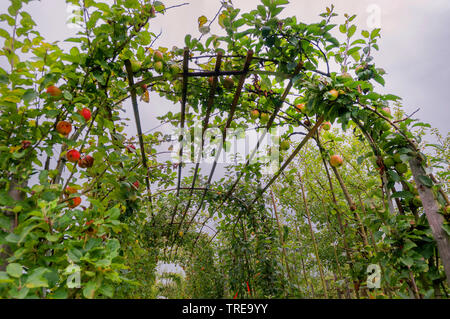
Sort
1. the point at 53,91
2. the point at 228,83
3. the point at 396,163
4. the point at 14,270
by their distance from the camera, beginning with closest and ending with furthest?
the point at 14,270, the point at 53,91, the point at 396,163, the point at 228,83

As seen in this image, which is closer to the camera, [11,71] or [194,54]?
[11,71]

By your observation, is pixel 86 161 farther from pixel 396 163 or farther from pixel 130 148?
pixel 396 163

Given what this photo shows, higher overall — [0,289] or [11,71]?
[11,71]

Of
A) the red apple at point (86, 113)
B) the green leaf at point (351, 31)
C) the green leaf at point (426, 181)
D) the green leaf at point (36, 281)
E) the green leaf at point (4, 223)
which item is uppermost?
the green leaf at point (351, 31)

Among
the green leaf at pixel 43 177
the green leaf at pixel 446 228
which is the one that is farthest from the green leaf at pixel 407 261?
the green leaf at pixel 43 177

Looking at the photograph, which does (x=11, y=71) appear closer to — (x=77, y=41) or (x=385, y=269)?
(x=77, y=41)

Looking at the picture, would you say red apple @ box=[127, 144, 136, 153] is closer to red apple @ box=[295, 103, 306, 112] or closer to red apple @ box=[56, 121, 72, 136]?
red apple @ box=[56, 121, 72, 136]

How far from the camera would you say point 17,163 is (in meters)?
1.03

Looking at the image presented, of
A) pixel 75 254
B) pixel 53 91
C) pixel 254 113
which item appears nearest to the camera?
pixel 75 254

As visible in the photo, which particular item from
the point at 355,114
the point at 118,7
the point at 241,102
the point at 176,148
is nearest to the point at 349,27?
the point at 355,114

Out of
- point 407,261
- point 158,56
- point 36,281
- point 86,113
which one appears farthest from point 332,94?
point 36,281

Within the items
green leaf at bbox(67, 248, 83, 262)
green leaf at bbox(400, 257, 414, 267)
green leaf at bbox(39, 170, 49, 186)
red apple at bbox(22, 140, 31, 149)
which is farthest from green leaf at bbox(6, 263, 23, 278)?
green leaf at bbox(400, 257, 414, 267)

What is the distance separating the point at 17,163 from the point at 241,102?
1.38 metres

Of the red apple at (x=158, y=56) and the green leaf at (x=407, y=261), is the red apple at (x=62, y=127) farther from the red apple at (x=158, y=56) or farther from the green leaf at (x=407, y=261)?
the green leaf at (x=407, y=261)
